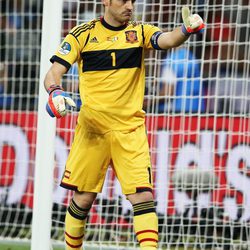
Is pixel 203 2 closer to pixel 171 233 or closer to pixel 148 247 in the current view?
pixel 171 233

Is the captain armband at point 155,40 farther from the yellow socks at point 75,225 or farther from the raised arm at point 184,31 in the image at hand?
the yellow socks at point 75,225

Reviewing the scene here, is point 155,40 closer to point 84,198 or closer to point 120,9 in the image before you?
point 120,9

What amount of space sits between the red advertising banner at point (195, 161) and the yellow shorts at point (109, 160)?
2129 millimetres

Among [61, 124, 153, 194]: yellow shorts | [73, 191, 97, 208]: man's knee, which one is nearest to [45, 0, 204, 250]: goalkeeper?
[61, 124, 153, 194]: yellow shorts

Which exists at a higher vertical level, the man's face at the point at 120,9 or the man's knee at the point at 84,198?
the man's face at the point at 120,9

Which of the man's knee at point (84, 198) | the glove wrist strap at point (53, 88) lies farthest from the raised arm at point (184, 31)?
the man's knee at point (84, 198)

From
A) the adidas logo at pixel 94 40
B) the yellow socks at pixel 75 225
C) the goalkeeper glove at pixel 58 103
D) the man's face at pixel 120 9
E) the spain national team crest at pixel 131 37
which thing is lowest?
the yellow socks at pixel 75 225

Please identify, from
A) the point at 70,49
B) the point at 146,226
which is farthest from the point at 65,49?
the point at 146,226

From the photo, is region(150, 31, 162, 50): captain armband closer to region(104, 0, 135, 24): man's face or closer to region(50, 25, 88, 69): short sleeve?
region(104, 0, 135, 24): man's face

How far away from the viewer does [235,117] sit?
25.9 ft

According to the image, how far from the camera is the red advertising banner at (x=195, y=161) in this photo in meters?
7.89

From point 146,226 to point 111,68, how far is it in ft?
3.29

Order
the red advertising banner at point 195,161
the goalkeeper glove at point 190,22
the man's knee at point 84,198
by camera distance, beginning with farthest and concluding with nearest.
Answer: the red advertising banner at point 195,161 → the man's knee at point 84,198 → the goalkeeper glove at point 190,22

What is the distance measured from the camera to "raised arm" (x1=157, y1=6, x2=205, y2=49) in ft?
17.1
